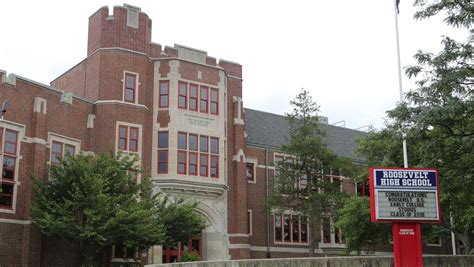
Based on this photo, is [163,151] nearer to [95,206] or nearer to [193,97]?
[193,97]

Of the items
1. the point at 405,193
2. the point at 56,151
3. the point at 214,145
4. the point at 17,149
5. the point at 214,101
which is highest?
the point at 214,101

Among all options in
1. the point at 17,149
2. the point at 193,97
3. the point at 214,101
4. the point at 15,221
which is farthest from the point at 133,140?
the point at 15,221

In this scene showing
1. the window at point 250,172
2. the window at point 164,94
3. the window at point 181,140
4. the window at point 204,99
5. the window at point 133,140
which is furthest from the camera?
the window at point 250,172

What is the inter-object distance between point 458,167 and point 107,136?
20246 millimetres

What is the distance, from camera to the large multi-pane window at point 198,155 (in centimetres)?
3809

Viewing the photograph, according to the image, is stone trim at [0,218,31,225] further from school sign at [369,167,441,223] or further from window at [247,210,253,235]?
school sign at [369,167,441,223]

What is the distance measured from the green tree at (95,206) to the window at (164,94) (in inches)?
309

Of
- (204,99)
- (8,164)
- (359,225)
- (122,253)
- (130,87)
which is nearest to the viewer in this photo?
(8,164)

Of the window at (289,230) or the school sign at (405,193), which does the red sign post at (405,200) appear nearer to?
the school sign at (405,193)

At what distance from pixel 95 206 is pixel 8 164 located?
17.8 feet

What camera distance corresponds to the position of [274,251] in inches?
1761

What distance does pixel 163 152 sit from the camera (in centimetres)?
3791

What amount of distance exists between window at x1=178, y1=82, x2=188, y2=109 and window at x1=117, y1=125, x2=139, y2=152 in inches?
130

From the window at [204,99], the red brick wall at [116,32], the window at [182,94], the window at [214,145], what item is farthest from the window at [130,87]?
the window at [214,145]
